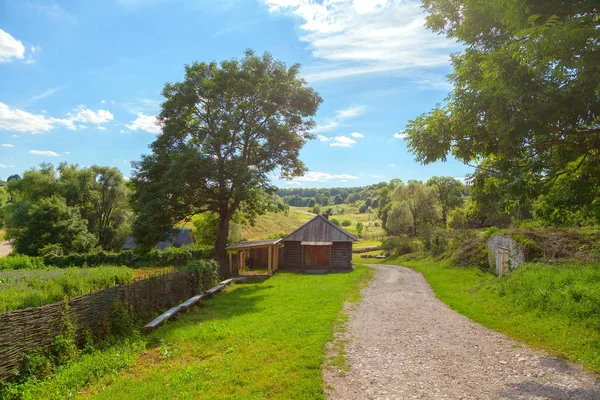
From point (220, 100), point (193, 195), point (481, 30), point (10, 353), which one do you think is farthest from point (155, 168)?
point (481, 30)

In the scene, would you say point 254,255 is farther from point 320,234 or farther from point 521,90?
point 521,90

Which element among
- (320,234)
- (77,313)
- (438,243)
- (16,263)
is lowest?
(16,263)

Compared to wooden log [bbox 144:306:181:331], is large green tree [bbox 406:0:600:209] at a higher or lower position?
higher

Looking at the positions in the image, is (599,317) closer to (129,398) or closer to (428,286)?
(428,286)

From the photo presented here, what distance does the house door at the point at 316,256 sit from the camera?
101 ft

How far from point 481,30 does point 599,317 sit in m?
7.93

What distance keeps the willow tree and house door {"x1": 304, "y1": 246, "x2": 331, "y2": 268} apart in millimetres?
8389

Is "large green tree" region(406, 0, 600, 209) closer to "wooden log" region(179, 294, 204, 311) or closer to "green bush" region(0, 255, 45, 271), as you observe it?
"wooden log" region(179, 294, 204, 311)

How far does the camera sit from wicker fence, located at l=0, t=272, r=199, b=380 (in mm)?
7234

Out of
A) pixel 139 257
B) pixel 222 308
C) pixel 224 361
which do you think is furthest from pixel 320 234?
pixel 224 361

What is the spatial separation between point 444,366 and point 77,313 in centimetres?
903

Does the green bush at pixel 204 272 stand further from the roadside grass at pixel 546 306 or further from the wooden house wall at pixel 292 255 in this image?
the roadside grass at pixel 546 306

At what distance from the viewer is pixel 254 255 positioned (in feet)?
102

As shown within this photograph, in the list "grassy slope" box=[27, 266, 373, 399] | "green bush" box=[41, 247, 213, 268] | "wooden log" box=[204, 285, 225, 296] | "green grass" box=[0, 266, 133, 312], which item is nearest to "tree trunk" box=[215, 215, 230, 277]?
"wooden log" box=[204, 285, 225, 296]
